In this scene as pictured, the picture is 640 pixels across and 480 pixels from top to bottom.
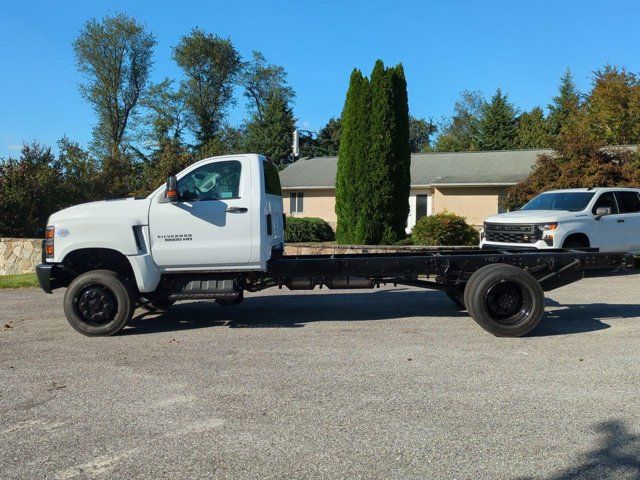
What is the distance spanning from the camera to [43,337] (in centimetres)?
779

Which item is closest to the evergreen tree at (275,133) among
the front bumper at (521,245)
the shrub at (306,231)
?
the shrub at (306,231)

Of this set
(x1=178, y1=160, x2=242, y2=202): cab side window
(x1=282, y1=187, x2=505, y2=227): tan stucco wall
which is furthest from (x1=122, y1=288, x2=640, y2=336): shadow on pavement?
(x1=282, y1=187, x2=505, y2=227): tan stucco wall

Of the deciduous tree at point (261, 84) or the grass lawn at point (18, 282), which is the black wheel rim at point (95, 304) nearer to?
the grass lawn at point (18, 282)

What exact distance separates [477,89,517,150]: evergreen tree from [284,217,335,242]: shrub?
33693 millimetres

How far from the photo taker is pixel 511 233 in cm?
1291

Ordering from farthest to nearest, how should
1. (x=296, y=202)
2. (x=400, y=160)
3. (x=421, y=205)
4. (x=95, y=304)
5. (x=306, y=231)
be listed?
(x=296, y=202) < (x=421, y=205) < (x=306, y=231) < (x=400, y=160) < (x=95, y=304)

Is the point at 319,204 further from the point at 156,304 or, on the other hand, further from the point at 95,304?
the point at 95,304

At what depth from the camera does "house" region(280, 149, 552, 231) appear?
2689cm

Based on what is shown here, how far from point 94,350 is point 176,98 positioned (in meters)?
51.9

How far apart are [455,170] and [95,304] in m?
24.5

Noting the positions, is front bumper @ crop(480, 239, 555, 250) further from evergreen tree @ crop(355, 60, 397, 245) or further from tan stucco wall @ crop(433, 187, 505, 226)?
tan stucco wall @ crop(433, 187, 505, 226)

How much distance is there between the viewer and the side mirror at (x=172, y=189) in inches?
289

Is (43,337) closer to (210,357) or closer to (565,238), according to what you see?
(210,357)

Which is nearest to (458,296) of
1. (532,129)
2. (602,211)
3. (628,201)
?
(602,211)
